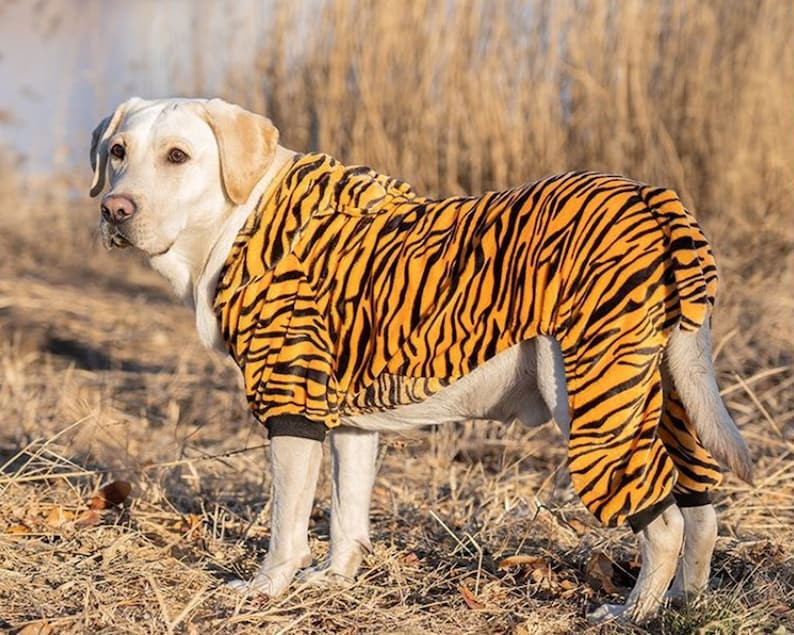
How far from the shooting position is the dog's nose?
2852 millimetres

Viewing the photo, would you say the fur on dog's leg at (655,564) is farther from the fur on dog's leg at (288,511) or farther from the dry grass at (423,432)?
the fur on dog's leg at (288,511)

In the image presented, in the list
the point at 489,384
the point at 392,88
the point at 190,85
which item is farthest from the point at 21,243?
the point at 489,384

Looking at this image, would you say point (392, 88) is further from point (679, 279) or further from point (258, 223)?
point (679, 279)

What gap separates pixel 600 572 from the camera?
9.91ft

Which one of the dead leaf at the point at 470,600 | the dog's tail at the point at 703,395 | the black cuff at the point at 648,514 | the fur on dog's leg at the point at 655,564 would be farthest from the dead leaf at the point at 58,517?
the dog's tail at the point at 703,395

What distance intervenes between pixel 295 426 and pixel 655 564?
89 centimetres

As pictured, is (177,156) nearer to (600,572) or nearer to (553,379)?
(553,379)

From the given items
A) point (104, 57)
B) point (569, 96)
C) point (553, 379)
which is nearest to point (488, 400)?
point (553, 379)

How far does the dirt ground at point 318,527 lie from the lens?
9.03 feet

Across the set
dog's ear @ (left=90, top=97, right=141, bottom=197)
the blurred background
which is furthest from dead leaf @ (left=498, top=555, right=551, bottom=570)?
the blurred background

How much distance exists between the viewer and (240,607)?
8.93 feet

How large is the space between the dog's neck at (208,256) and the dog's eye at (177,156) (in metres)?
0.18

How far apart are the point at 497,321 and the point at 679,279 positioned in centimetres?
40

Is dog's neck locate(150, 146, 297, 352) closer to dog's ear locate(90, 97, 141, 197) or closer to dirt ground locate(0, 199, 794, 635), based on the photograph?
dog's ear locate(90, 97, 141, 197)
